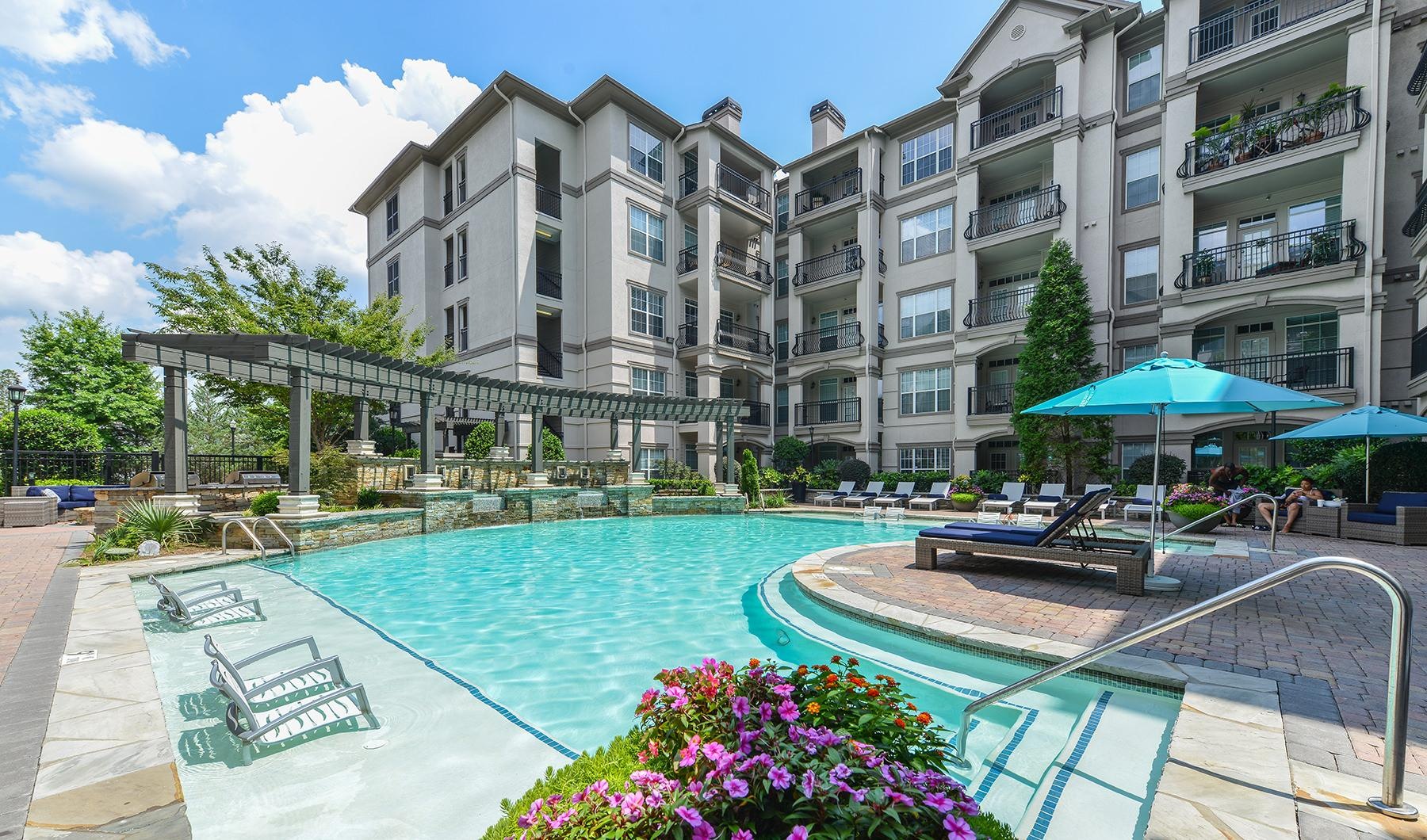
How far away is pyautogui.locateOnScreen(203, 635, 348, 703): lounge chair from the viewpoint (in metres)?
3.37

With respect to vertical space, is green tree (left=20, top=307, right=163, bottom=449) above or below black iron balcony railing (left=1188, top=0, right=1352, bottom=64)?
below

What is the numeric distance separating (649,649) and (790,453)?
63.5 feet

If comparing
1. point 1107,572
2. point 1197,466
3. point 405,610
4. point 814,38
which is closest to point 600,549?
point 405,610

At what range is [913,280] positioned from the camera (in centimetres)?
2373

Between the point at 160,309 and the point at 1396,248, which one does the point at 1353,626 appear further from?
the point at 160,309

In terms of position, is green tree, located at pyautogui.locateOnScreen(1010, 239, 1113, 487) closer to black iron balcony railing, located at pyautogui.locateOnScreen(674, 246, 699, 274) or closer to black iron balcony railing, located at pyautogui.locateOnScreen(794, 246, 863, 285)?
black iron balcony railing, located at pyautogui.locateOnScreen(794, 246, 863, 285)

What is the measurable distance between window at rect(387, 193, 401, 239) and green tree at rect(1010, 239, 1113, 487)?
94.6 ft

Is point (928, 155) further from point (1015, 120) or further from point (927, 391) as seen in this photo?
point (927, 391)

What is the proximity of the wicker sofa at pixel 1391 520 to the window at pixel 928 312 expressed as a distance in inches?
527

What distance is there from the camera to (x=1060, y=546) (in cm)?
694

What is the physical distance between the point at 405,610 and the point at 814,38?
15.5m

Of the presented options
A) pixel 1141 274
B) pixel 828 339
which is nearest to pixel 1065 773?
pixel 1141 274

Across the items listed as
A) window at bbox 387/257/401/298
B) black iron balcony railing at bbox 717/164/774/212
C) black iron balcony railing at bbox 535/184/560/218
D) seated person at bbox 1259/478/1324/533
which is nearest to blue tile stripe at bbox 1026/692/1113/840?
seated person at bbox 1259/478/1324/533

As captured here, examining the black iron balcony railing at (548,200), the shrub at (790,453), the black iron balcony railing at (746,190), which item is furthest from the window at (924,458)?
the black iron balcony railing at (548,200)
